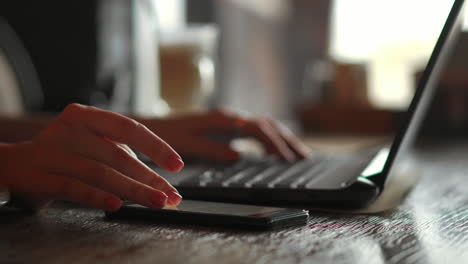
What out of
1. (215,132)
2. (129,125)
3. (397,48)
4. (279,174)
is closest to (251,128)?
(215,132)

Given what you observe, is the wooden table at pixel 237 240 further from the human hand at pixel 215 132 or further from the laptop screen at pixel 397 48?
the laptop screen at pixel 397 48

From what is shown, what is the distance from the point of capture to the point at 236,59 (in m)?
2.28

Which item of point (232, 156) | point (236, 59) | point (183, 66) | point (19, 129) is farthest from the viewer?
point (236, 59)

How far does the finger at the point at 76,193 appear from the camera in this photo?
41 cm

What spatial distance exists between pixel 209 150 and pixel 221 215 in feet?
1.19

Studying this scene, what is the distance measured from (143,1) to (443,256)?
4.41 feet

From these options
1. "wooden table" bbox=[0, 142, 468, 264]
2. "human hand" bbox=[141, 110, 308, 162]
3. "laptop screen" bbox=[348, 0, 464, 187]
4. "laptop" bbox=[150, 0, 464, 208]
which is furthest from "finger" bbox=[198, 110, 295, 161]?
"laptop screen" bbox=[348, 0, 464, 187]

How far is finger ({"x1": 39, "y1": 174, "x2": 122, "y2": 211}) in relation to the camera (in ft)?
1.36

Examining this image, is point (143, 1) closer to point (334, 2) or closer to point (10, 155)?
point (334, 2)

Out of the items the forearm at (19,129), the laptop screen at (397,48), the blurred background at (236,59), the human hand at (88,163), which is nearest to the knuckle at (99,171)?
the human hand at (88,163)

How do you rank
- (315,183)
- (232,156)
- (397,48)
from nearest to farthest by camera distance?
(315,183) → (232,156) → (397,48)

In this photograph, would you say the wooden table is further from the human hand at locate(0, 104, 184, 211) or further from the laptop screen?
the laptop screen

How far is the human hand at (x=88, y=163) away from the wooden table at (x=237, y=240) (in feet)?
0.07

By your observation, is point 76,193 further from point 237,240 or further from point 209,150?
point 209,150
